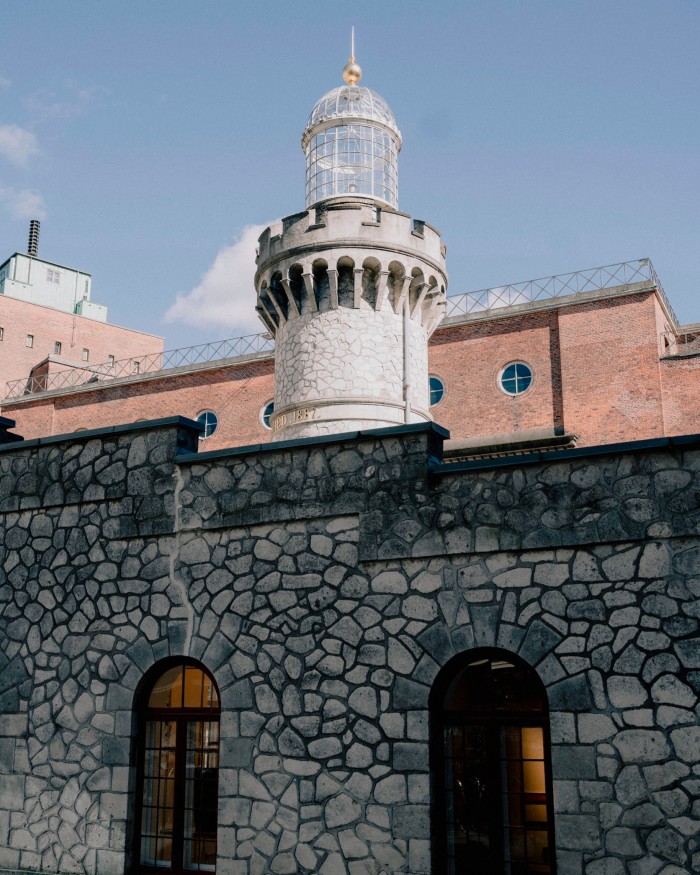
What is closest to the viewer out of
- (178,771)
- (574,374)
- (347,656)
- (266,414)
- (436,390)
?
(347,656)

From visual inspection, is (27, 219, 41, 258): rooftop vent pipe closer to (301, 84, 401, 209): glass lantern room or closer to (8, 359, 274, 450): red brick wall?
(8, 359, 274, 450): red brick wall

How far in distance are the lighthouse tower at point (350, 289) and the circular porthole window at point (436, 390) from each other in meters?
11.4

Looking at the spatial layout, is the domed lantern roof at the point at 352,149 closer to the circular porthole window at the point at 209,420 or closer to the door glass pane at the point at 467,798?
A: the door glass pane at the point at 467,798

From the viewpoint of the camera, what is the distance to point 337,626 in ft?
27.7

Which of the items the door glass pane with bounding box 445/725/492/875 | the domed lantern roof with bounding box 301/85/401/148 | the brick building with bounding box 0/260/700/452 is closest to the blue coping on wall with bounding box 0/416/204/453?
the door glass pane with bounding box 445/725/492/875

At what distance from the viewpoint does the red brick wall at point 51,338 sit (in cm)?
5259

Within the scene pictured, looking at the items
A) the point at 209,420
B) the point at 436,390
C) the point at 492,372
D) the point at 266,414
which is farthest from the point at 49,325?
the point at 492,372

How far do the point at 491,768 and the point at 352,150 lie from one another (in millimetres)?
13679

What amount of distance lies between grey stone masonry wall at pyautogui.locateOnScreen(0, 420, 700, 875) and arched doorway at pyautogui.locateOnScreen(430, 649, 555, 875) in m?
0.24

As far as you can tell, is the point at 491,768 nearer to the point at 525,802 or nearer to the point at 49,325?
the point at 525,802

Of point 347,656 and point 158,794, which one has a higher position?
point 347,656

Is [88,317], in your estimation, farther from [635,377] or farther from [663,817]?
[663,817]

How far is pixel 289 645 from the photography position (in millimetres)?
8609

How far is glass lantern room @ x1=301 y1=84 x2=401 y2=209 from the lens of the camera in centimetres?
1827
